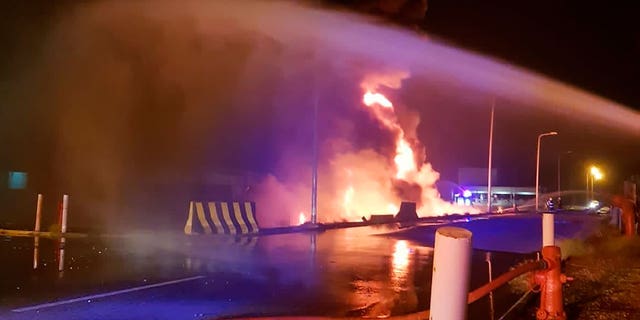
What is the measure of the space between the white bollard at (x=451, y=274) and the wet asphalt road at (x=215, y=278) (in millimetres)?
3255

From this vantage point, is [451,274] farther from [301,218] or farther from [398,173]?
[398,173]

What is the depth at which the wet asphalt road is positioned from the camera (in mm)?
6613

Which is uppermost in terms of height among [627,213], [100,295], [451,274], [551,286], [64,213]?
[627,213]

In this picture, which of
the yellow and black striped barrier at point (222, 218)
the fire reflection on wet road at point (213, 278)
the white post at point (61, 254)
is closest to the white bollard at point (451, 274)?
the fire reflection on wet road at point (213, 278)

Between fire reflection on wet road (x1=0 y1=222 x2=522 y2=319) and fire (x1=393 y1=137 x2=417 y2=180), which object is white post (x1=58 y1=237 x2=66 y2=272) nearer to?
fire reflection on wet road (x1=0 y1=222 x2=522 y2=319)

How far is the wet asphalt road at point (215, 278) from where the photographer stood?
6.61 m

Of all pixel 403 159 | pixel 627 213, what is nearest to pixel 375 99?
pixel 403 159

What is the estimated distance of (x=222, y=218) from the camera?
53.1ft

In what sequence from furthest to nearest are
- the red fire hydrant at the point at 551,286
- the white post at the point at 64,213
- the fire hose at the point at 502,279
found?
the white post at the point at 64,213
the red fire hydrant at the point at 551,286
the fire hose at the point at 502,279

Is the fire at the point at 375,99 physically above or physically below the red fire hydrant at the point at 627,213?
above

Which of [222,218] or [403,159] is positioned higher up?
[403,159]

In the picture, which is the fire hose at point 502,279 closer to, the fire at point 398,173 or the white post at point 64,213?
the white post at point 64,213

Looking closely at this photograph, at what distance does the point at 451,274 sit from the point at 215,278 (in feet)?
19.5

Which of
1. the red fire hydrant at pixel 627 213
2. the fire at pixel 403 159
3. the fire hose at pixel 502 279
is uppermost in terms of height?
the fire at pixel 403 159
